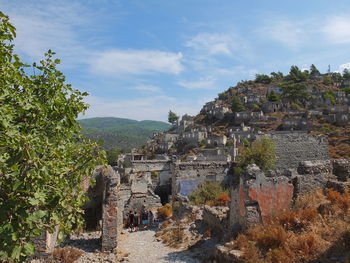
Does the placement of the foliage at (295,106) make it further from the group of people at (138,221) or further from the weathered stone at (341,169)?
the weathered stone at (341,169)

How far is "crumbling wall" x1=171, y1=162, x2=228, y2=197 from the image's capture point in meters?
23.8

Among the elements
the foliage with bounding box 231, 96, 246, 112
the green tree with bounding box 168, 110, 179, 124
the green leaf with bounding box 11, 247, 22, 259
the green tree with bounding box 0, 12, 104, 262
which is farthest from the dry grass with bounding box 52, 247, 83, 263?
the green tree with bounding box 168, 110, 179, 124

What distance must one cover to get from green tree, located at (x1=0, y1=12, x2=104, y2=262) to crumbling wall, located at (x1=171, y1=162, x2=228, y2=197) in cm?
1589

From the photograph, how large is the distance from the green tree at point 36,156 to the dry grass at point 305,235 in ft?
16.8

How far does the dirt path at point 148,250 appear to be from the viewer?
11.2 m

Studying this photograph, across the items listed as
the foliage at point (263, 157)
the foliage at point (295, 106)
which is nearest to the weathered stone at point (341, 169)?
the foliage at point (263, 157)

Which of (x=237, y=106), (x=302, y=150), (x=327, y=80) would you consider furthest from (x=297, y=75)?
(x=302, y=150)

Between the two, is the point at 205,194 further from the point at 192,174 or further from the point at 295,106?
the point at 295,106

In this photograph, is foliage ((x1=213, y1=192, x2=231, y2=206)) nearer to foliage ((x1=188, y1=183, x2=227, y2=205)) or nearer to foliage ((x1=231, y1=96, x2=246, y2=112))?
foliage ((x1=188, y1=183, x2=227, y2=205))

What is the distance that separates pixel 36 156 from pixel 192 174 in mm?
20379

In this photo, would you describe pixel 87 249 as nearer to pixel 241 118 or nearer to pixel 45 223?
pixel 45 223

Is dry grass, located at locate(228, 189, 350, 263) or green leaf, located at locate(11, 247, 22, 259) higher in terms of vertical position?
green leaf, located at locate(11, 247, 22, 259)

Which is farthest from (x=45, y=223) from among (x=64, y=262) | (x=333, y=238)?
(x=333, y=238)

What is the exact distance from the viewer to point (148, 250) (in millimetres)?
12664
